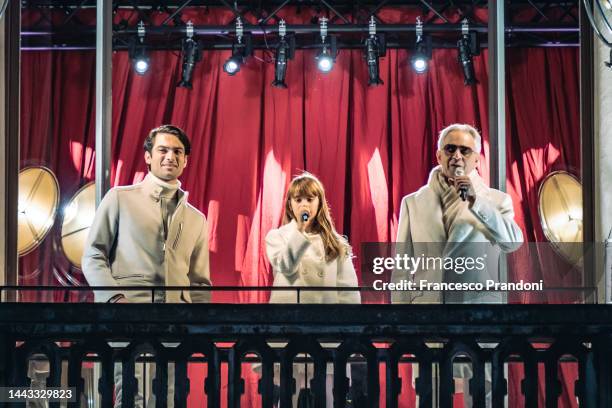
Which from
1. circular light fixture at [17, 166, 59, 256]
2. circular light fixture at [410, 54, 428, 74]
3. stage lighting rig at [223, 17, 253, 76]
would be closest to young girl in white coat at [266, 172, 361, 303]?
circular light fixture at [17, 166, 59, 256]

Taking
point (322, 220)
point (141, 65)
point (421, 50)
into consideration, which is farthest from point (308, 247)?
point (141, 65)

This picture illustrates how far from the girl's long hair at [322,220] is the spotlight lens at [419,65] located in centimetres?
277

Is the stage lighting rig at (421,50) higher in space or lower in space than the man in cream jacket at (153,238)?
higher

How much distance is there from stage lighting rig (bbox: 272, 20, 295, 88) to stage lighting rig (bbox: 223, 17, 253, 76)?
24cm

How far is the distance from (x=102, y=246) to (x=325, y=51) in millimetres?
3633

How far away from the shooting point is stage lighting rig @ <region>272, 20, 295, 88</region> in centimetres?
740

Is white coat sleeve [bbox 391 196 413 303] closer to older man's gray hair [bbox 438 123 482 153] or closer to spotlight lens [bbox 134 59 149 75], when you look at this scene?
older man's gray hair [bbox 438 123 482 153]

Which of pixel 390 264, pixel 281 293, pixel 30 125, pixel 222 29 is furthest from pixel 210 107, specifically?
A: pixel 390 264

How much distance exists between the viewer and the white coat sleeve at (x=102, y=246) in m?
4.11

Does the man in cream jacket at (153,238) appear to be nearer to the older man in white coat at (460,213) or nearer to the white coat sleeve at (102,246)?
the white coat sleeve at (102,246)

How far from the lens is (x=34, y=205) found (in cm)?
468

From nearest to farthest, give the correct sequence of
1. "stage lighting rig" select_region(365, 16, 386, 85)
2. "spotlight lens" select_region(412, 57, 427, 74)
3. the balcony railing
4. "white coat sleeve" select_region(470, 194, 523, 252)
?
the balcony railing, "white coat sleeve" select_region(470, 194, 523, 252), "spotlight lens" select_region(412, 57, 427, 74), "stage lighting rig" select_region(365, 16, 386, 85)

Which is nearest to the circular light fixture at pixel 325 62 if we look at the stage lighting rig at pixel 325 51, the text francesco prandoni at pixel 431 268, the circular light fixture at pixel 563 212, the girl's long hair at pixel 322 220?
the stage lighting rig at pixel 325 51

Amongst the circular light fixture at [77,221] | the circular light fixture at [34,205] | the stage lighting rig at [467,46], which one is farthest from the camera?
the stage lighting rig at [467,46]
